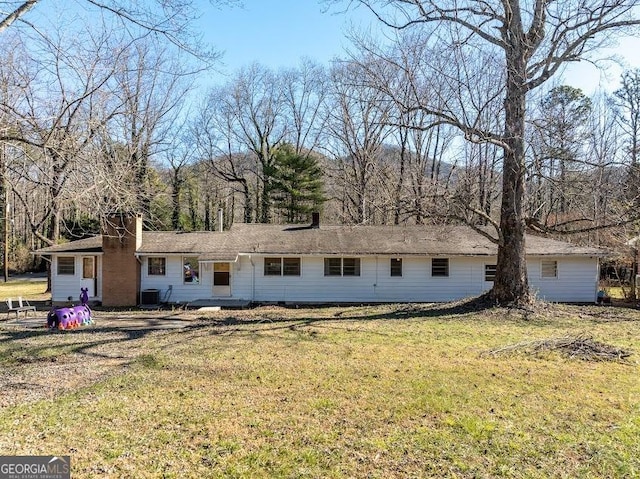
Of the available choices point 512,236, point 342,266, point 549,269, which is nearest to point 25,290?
point 342,266

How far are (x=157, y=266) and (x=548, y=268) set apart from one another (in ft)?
56.1

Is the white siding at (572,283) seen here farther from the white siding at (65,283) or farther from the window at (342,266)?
the white siding at (65,283)

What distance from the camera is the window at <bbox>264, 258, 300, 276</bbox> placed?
63.2 ft

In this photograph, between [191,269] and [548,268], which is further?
[548,268]

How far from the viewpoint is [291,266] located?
19328 mm

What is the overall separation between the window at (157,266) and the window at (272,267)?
4.31 meters

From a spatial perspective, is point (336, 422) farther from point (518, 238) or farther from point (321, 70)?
point (321, 70)

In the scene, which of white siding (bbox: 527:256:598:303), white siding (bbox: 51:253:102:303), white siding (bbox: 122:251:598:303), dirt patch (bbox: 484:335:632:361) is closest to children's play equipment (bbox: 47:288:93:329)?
white siding (bbox: 122:251:598:303)

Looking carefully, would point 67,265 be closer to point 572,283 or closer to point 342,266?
point 342,266

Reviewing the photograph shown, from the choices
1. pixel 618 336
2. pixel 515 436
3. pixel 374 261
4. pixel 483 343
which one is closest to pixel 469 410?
pixel 515 436

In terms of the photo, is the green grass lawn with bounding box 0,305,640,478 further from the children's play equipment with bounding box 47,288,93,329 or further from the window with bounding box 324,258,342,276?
the window with bounding box 324,258,342,276

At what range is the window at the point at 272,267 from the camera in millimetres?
19266

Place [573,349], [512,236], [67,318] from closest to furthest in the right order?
[573,349]
[67,318]
[512,236]

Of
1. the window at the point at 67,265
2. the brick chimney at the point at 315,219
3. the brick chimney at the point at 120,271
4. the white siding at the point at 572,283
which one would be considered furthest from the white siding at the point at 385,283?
the window at the point at 67,265
